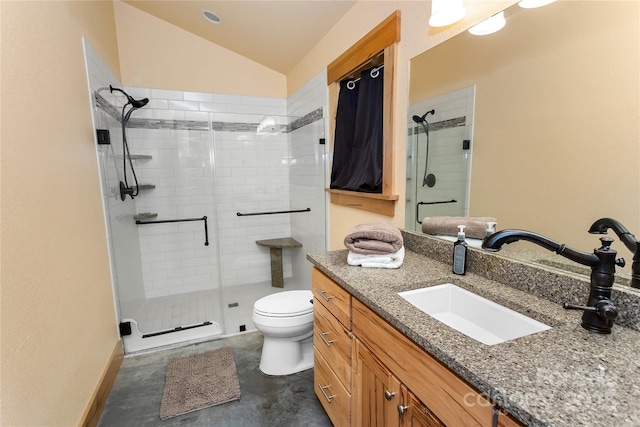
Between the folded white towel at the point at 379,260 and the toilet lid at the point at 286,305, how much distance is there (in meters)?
0.66

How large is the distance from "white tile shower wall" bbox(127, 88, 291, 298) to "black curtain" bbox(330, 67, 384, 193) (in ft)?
4.27

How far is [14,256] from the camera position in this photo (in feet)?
3.39

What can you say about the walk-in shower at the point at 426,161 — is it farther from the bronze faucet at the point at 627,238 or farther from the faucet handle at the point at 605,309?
the faucet handle at the point at 605,309

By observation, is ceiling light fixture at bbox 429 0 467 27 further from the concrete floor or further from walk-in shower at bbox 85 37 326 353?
the concrete floor

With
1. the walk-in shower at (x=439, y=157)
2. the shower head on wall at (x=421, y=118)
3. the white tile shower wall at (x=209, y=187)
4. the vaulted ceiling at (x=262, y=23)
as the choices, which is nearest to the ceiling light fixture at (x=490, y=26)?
the walk-in shower at (x=439, y=157)

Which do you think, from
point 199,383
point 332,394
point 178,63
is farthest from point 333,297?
point 178,63

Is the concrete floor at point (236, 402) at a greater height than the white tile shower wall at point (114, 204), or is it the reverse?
the white tile shower wall at point (114, 204)

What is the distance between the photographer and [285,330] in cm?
179

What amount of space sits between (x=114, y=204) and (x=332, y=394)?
2.01 meters

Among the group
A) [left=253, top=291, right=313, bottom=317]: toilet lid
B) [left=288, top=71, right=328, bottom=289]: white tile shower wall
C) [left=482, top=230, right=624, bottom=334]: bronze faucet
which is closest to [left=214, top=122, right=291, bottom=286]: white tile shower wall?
[left=288, top=71, right=328, bottom=289]: white tile shower wall

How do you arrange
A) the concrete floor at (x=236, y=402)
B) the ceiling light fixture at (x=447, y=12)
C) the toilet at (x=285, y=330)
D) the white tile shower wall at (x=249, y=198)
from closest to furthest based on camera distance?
the ceiling light fixture at (x=447, y=12) → the concrete floor at (x=236, y=402) → the toilet at (x=285, y=330) → the white tile shower wall at (x=249, y=198)

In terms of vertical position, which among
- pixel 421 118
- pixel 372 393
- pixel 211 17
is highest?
pixel 211 17

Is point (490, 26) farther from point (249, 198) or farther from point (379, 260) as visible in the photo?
point (249, 198)

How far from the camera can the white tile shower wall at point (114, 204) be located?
77.5 inches
